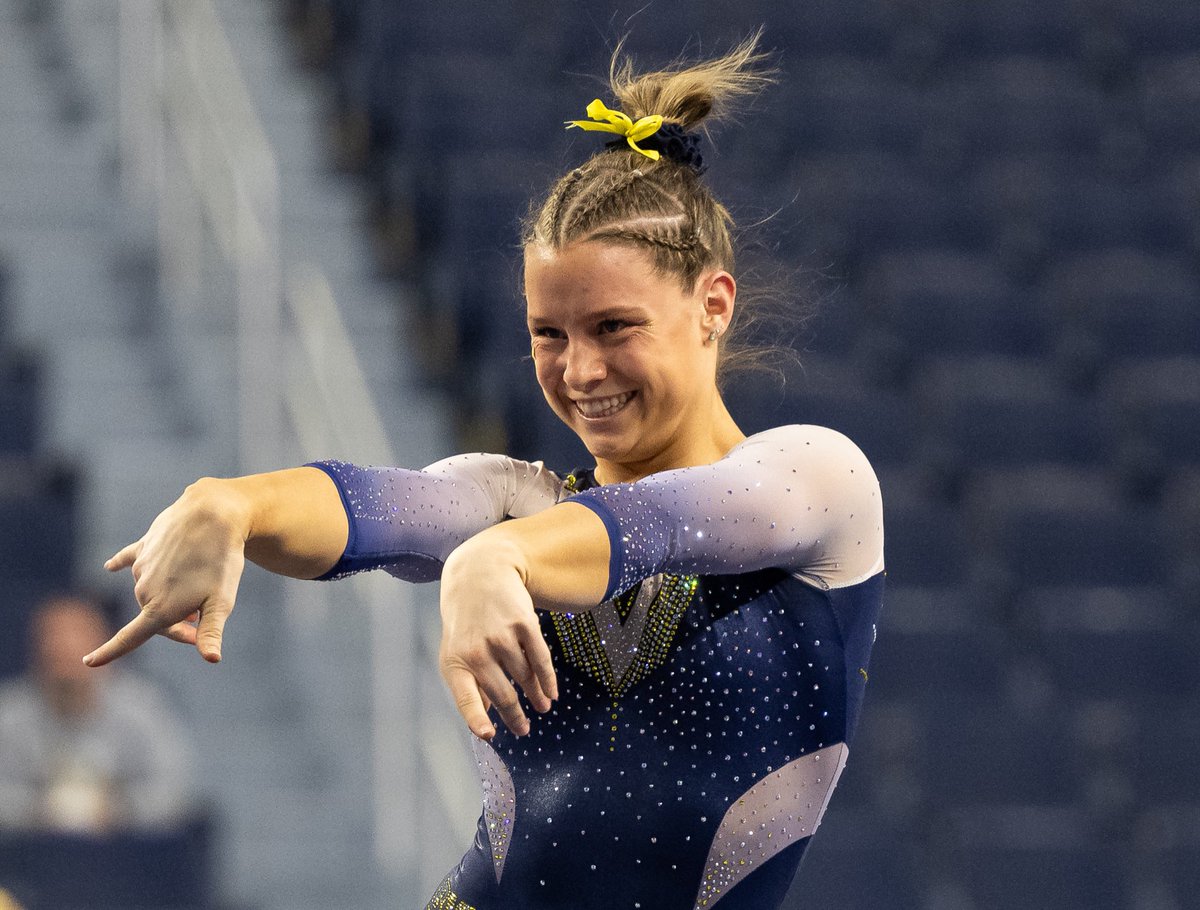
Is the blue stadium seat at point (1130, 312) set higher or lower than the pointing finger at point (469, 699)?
higher

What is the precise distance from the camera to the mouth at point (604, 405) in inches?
69.0

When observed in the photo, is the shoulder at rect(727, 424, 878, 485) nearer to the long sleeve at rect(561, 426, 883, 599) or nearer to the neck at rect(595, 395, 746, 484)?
the long sleeve at rect(561, 426, 883, 599)

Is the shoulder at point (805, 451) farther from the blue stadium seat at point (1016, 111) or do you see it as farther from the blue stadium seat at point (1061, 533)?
the blue stadium seat at point (1016, 111)

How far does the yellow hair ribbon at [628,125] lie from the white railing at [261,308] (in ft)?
9.43

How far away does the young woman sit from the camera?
1.68 meters

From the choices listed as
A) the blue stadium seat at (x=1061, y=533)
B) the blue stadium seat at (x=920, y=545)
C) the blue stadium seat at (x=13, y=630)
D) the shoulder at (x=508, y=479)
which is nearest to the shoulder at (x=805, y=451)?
the shoulder at (x=508, y=479)

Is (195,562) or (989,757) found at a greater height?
(195,562)

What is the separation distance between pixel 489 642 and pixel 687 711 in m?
0.52

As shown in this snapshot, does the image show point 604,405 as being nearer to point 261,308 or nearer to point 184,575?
point 184,575

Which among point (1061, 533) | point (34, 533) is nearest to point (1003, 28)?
point (1061, 533)

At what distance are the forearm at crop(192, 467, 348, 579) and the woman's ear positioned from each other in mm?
418

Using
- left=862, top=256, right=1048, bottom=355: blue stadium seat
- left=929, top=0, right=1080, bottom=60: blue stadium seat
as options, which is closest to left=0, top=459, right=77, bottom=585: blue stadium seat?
left=862, top=256, right=1048, bottom=355: blue stadium seat

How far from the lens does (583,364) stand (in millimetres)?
1703

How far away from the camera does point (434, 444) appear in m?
5.86
